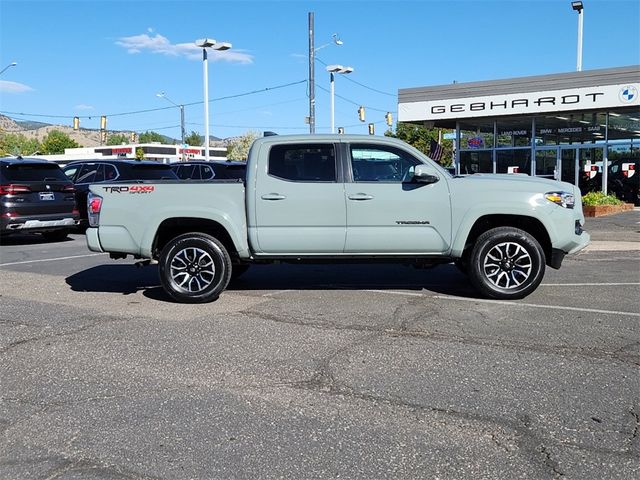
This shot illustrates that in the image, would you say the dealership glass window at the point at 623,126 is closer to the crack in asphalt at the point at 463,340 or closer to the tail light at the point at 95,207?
the crack in asphalt at the point at 463,340

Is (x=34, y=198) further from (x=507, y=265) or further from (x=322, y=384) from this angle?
(x=322, y=384)

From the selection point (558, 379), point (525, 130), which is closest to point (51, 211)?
point (558, 379)

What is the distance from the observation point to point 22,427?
13.4 ft

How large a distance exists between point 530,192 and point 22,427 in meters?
5.75

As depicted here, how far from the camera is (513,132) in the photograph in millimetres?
24984

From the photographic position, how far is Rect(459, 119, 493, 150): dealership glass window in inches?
1003

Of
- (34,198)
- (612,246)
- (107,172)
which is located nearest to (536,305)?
(612,246)

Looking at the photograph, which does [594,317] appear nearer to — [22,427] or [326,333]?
[326,333]

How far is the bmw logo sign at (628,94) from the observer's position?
20.7 m

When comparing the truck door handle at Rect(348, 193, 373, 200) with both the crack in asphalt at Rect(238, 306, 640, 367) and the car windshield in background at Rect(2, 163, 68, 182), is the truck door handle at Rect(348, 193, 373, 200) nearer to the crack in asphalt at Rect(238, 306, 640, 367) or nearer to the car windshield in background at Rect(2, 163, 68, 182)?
the crack in asphalt at Rect(238, 306, 640, 367)

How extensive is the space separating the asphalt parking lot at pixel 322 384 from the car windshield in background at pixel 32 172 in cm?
596

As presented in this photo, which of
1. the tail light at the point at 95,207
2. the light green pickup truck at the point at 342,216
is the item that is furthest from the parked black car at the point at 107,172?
the light green pickup truck at the point at 342,216

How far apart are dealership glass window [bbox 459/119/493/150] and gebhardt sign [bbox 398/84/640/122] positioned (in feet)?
3.81

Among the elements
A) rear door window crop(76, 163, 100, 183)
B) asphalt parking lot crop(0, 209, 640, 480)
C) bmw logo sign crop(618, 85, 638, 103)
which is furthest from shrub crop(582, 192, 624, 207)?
rear door window crop(76, 163, 100, 183)
